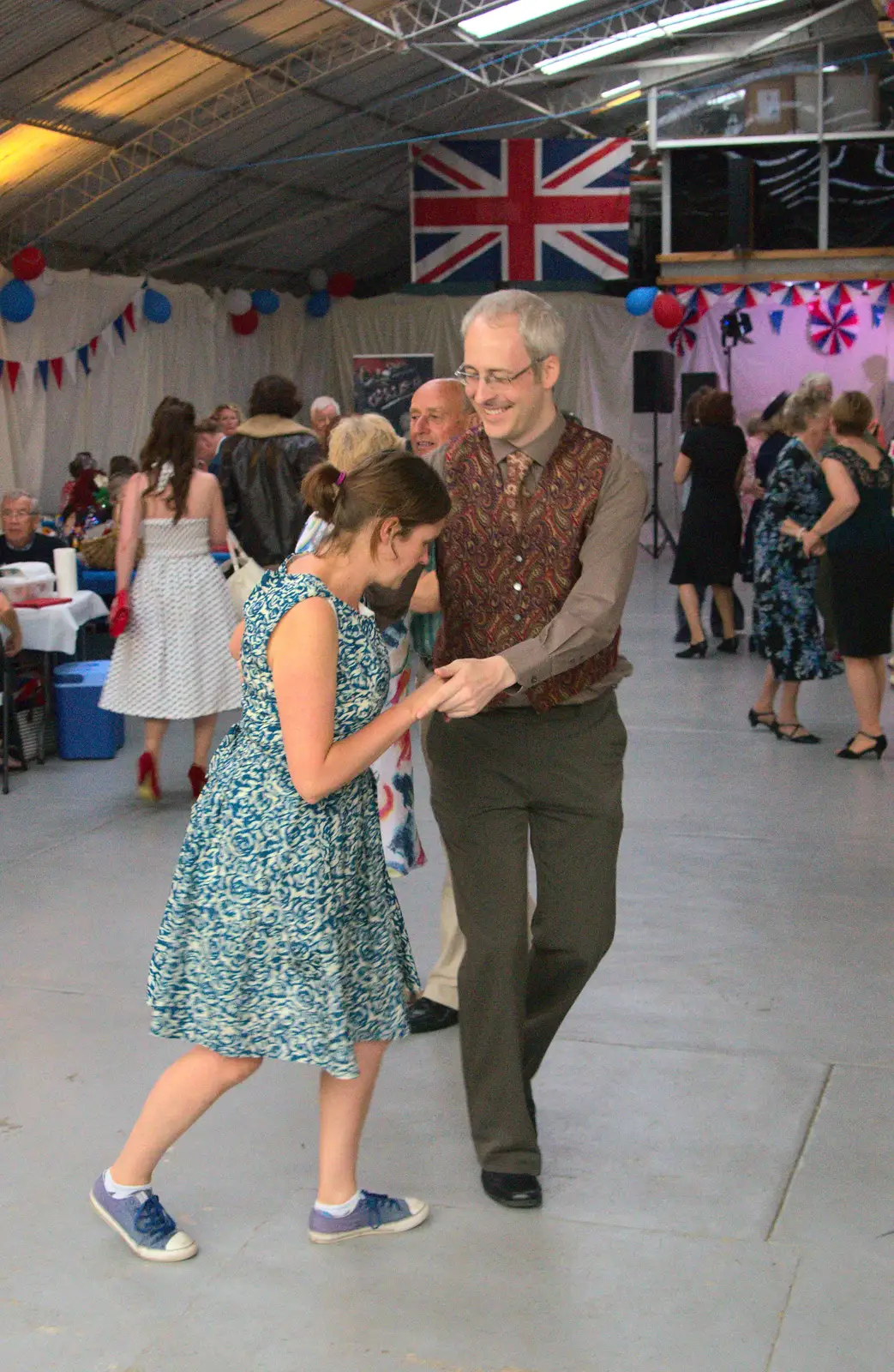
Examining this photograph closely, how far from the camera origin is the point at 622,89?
16.9 meters

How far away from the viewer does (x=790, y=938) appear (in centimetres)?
417

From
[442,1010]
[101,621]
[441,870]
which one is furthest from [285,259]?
[442,1010]

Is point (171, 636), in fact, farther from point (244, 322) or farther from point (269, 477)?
point (244, 322)

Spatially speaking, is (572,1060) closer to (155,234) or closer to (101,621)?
(101,621)

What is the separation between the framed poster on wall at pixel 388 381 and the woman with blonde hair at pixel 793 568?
33.6 ft

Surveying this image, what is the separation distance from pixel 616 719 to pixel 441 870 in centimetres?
226

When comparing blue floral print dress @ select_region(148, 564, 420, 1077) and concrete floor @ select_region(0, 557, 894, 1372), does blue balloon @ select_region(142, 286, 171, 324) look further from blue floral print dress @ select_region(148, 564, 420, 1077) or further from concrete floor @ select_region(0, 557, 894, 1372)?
blue floral print dress @ select_region(148, 564, 420, 1077)

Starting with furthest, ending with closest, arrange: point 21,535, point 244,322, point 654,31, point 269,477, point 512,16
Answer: point 244,322 < point 654,31 < point 512,16 < point 21,535 < point 269,477

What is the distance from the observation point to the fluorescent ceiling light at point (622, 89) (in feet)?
55.2

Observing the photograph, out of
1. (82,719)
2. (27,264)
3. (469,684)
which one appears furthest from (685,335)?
(469,684)

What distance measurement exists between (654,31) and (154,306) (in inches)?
219

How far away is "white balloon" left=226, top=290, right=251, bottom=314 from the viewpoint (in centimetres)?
1766

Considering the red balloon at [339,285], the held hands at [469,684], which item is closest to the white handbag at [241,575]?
the held hands at [469,684]

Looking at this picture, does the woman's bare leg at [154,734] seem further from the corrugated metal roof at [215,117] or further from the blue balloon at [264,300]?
the blue balloon at [264,300]
